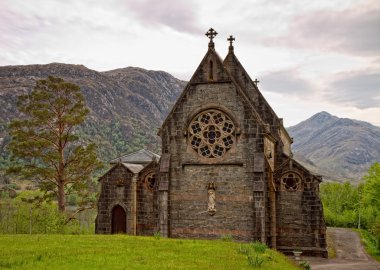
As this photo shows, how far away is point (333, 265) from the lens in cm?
2464

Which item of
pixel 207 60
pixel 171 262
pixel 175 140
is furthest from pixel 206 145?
pixel 171 262

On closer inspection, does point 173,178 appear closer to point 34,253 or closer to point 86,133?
point 34,253

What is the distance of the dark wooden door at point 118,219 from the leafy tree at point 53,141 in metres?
8.65

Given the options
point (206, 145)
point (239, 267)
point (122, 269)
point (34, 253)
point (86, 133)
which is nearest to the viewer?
point (122, 269)

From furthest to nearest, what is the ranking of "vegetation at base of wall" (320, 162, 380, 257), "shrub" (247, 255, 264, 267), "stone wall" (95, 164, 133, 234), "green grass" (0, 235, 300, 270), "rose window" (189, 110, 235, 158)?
"vegetation at base of wall" (320, 162, 380, 257), "stone wall" (95, 164, 133, 234), "rose window" (189, 110, 235, 158), "shrub" (247, 255, 264, 267), "green grass" (0, 235, 300, 270)

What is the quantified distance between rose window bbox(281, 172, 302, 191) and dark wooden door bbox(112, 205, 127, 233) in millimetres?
12618

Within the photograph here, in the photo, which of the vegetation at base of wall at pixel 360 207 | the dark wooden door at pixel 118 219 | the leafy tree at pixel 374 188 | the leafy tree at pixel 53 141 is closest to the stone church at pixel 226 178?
the dark wooden door at pixel 118 219

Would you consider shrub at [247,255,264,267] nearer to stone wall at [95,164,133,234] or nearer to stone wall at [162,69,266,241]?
stone wall at [162,69,266,241]

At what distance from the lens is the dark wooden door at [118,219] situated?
3222cm

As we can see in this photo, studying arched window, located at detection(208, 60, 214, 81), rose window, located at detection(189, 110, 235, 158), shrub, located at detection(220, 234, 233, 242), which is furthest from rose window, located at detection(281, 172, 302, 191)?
arched window, located at detection(208, 60, 214, 81)

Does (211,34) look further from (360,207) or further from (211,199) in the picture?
(360,207)

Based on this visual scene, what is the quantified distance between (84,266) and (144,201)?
17.9 metres

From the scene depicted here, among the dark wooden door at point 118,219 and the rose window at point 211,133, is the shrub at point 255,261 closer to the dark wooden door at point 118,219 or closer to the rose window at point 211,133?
the rose window at point 211,133

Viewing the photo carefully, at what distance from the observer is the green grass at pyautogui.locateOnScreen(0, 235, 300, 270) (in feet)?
46.8
